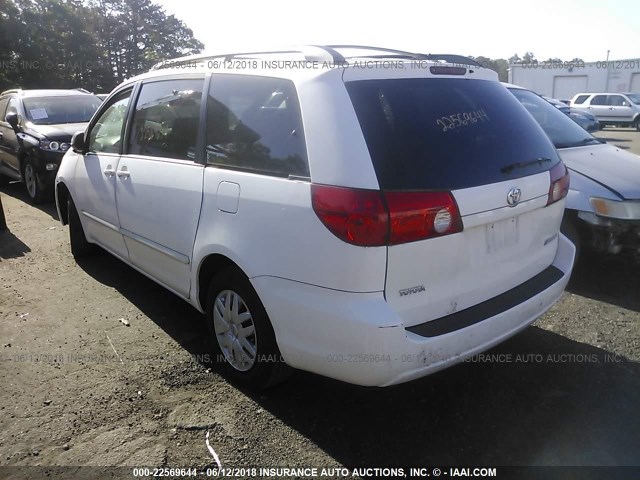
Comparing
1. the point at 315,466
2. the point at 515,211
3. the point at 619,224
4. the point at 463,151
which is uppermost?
the point at 463,151

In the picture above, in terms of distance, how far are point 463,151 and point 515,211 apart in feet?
1.44

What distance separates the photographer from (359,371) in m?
2.46

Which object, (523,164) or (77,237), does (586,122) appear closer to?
(523,164)

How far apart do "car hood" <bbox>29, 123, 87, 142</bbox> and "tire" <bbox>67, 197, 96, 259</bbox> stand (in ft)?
9.99

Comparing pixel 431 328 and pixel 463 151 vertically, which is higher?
pixel 463 151

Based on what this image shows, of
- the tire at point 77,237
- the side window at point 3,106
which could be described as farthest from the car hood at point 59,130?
the tire at point 77,237

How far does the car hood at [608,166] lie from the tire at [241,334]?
3.22 metres

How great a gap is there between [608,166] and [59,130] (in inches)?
292

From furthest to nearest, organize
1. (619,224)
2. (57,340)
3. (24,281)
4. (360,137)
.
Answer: (24,281), (619,224), (57,340), (360,137)

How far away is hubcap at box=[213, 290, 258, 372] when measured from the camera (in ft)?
9.92

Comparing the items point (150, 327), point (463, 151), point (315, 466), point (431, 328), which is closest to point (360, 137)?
point (463, 151)

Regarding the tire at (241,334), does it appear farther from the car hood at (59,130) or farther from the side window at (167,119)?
the car hood at (59,130)

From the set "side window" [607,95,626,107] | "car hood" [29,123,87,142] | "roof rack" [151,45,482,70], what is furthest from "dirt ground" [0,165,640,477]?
"side window" [607,95,626,107]

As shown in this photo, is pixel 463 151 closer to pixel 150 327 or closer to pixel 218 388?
pixel 218 388
